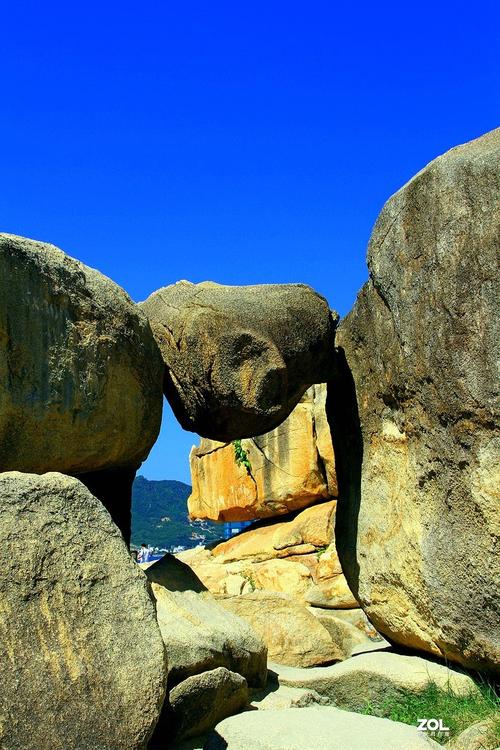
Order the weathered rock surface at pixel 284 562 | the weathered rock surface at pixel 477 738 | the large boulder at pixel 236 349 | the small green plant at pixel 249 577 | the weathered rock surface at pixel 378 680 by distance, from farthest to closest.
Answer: the small green plant at pixel 249 577 → the weathered rock surface at pixel 284 562 → the large boulder at pixel 236 349 → the weathered rock surface at pixel 378 680 → the weathered rock surface at pixel 477 738

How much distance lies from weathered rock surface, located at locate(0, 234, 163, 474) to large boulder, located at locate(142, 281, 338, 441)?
14.1 inches

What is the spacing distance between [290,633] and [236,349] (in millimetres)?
2409

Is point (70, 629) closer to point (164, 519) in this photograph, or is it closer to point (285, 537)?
point (285, 537)

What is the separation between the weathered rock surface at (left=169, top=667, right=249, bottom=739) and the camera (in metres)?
4.75

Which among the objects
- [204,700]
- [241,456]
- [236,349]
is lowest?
[204,700]

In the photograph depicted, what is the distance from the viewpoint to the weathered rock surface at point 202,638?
499 centimetres

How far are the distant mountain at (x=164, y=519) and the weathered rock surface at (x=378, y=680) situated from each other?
4931cm

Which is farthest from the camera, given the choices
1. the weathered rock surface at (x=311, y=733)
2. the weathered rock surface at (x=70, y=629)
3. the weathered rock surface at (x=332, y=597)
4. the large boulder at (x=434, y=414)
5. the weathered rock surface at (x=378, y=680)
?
the weathered rock surface at (x=332, y=597)

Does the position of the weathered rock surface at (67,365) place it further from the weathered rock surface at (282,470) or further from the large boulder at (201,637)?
the weathered rock surface at (282,470)

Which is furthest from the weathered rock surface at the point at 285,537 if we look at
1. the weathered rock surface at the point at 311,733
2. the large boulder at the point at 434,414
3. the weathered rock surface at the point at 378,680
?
the weathered rock surface at the point at 311,733

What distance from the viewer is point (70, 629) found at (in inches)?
155

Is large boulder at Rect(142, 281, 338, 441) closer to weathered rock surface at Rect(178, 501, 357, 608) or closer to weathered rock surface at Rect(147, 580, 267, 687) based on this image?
weathered rock surface at Rect(147, 580, 267, 687)

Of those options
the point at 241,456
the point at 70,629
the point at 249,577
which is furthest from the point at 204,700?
the point at 241,456

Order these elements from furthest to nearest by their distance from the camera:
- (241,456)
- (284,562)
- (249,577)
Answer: (241,456)
(284,562)
(249,577)
